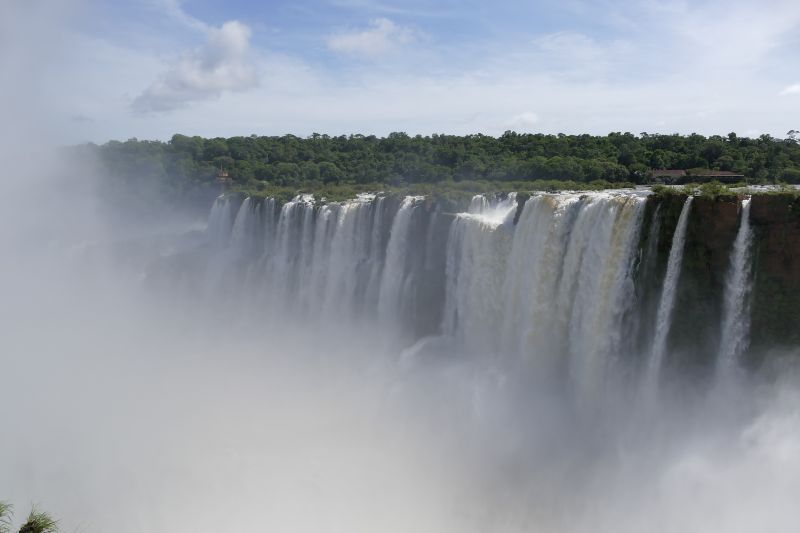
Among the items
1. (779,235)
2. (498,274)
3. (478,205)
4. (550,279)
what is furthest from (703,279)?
(478,205)

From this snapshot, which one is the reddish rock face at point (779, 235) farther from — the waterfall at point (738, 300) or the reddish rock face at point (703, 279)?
the reddish rock face at point (703, 279)

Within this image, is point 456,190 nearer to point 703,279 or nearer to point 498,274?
point 498,274

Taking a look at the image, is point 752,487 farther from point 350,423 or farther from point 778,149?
point 778,149

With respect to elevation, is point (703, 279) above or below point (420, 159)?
below

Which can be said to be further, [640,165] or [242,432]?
[640,165]

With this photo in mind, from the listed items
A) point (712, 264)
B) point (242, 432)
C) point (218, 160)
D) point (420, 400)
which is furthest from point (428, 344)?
point (218, 160)

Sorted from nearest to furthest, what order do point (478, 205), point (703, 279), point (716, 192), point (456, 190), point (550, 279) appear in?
point (716, 192) → point (703, 279) → point (550, 279) → point (478, 205) → point (456, 190)
